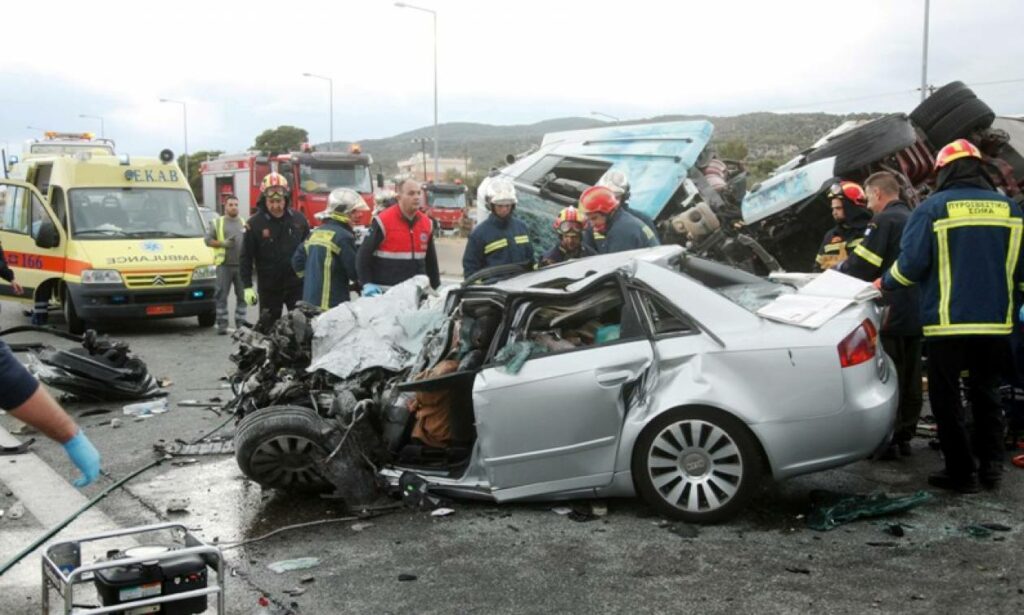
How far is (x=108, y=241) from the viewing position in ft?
41.3

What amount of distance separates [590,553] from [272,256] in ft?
Result: 19.0

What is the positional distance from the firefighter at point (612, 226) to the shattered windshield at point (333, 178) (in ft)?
52.9

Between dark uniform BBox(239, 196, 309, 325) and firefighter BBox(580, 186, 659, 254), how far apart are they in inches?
123

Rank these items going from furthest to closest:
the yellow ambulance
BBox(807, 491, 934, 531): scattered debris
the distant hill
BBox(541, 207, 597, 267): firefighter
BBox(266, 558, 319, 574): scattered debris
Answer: the distant hill, the yellow ambulance, BBox(541, 207, 597, 267): firefighter, BBox(807, 491, 934, 531): scattered debris, BBox(266, 558, 319, 574): scattered debris

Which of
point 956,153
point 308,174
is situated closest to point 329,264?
point 956,153

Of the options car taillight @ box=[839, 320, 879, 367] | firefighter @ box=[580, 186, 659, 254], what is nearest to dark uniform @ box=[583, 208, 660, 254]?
firefighter @ box=[580, 186, 659, 254]

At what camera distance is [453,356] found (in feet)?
18.6

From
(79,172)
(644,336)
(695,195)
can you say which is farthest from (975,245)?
(79,172)

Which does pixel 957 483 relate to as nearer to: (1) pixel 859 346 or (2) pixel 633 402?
(1) pixel 859 346

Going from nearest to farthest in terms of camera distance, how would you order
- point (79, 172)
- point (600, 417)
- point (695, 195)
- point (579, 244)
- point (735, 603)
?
1. point (735, 603)
2. point (600, 417)
3. point (579, 244)
4. point (695, 195)
5. point (79, 172)

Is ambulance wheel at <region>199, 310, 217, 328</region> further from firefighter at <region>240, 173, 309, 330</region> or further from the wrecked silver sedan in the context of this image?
the wrecked silver sedan

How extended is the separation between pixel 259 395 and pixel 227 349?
6096mm

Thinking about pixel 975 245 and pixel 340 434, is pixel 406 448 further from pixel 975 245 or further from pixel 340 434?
pixel 975 245

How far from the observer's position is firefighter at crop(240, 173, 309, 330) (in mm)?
9570
